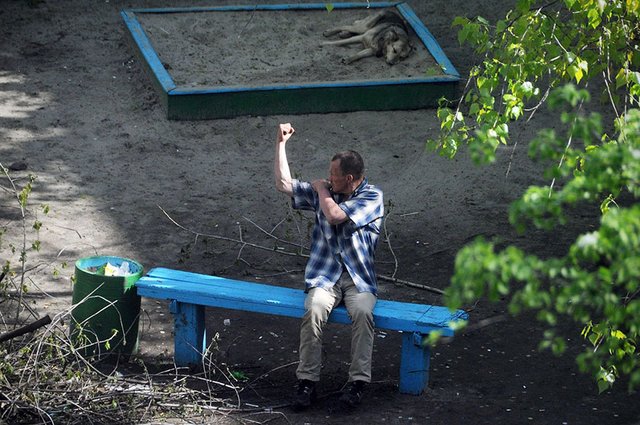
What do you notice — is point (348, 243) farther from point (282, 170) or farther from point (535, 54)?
point (535, 54)

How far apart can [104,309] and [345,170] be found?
1516 mm

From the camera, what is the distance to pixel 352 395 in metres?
A: 5.61

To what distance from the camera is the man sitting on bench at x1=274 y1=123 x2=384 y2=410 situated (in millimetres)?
5621

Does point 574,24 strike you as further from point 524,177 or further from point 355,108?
point 355,108

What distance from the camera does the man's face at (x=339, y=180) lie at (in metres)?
5.73

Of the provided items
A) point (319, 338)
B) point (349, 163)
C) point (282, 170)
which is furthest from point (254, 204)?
point (319, 338)

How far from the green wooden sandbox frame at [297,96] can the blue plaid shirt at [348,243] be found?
399cm

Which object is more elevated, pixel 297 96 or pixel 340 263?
pixel 297 96

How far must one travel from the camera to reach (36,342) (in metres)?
5.28

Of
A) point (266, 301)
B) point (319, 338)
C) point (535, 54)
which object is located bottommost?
point (319, 338)

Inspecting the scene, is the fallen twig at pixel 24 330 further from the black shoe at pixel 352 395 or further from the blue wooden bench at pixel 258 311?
the black shoe at pixel 352 395

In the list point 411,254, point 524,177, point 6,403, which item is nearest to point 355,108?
point 524,177

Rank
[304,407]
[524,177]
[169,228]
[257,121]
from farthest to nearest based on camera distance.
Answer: [257,121] < [524,177] < [169,228] < [304,407]

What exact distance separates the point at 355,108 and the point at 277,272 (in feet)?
10.1
